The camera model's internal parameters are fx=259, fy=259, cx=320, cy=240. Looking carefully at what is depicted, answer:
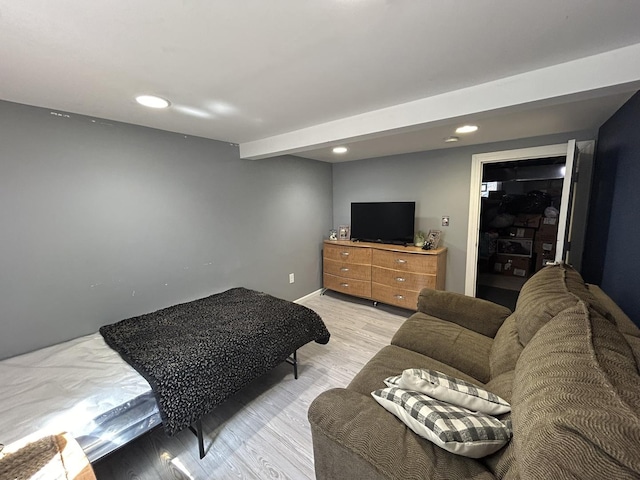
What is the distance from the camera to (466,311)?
2018mm

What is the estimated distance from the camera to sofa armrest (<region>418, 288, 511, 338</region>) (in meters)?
1.92

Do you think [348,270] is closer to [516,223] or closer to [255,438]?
[255,438]

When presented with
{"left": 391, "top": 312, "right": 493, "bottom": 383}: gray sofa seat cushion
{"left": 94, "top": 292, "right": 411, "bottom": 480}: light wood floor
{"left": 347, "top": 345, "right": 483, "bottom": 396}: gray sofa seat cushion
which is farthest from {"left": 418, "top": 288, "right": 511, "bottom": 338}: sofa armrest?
{"left": 94, "top": 292, "right": 411, "bottom": 480}: light wood floor

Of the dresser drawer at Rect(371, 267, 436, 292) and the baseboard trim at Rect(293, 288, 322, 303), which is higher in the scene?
the dresser drawer at Rect(371, 267, 436, 292)

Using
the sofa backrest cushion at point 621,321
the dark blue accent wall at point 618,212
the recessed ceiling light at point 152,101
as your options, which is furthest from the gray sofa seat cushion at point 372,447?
the recessed ceiling light at point 152,101

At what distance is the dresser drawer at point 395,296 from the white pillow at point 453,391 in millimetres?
2136

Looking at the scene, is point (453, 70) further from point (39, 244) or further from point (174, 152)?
point (39, 244)

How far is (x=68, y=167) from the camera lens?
6.00ft

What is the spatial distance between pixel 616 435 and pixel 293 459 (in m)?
1.53

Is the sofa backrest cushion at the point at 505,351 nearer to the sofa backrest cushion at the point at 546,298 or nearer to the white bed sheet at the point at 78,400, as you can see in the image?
the sofa backrest cushion at the point at 546,298

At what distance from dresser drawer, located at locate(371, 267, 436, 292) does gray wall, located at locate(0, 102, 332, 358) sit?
1.56 metres

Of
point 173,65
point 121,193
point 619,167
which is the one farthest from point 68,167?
point 619,167

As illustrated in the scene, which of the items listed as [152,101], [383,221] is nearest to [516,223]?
[383,221]

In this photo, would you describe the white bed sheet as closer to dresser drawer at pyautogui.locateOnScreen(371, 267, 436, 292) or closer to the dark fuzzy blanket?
the dark fuzzy blanket
